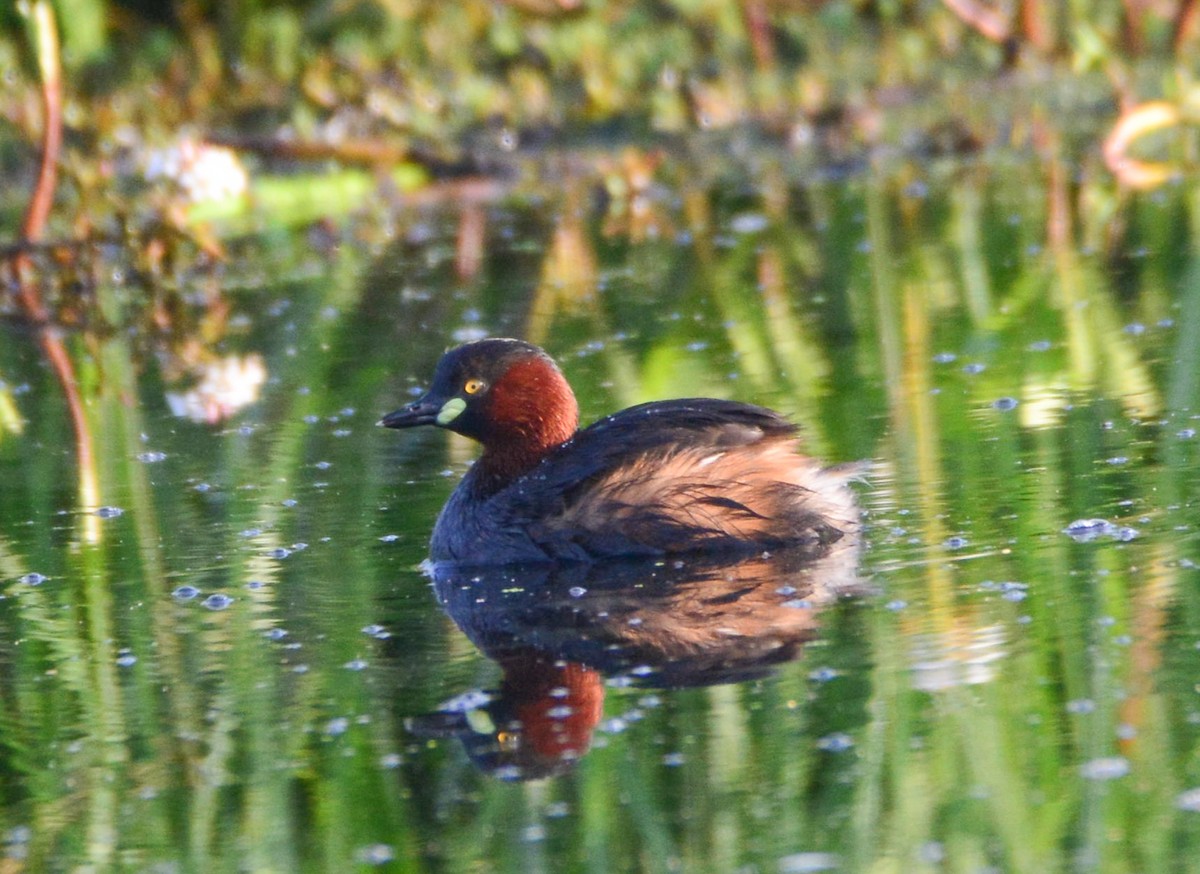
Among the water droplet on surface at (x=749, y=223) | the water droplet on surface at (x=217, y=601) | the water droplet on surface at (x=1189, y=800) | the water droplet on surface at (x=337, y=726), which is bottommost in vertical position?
the water droplet on surface at (x=1189, y=800)

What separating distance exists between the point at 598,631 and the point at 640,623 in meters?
0.11

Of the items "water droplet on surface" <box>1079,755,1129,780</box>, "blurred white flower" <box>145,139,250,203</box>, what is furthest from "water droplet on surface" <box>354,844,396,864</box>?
"blurred white flower" <box>145,139,250,203</box>

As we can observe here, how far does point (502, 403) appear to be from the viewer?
6285 mm

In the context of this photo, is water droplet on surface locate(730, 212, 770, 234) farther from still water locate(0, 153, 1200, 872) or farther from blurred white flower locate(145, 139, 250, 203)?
blurred white flower locate(145, 139, 250, 203)

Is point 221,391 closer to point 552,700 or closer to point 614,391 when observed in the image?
point 614,391

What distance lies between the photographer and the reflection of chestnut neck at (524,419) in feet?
20.5

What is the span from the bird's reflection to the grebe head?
21.5 inches

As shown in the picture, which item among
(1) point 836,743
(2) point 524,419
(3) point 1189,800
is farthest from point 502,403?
(3) point 1189,800

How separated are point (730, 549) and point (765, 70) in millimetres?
11175

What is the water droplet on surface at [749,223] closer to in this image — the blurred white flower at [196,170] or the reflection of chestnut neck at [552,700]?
the blurred white flower at [196,170]

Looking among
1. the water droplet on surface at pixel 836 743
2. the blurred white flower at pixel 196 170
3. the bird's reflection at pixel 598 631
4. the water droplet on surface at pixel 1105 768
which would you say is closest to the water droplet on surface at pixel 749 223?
the blurred white flower at pixel 196 170

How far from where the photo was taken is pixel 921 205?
12586 millimetres

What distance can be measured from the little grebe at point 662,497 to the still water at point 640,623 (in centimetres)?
13

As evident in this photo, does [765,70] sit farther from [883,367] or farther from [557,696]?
[557,696]
